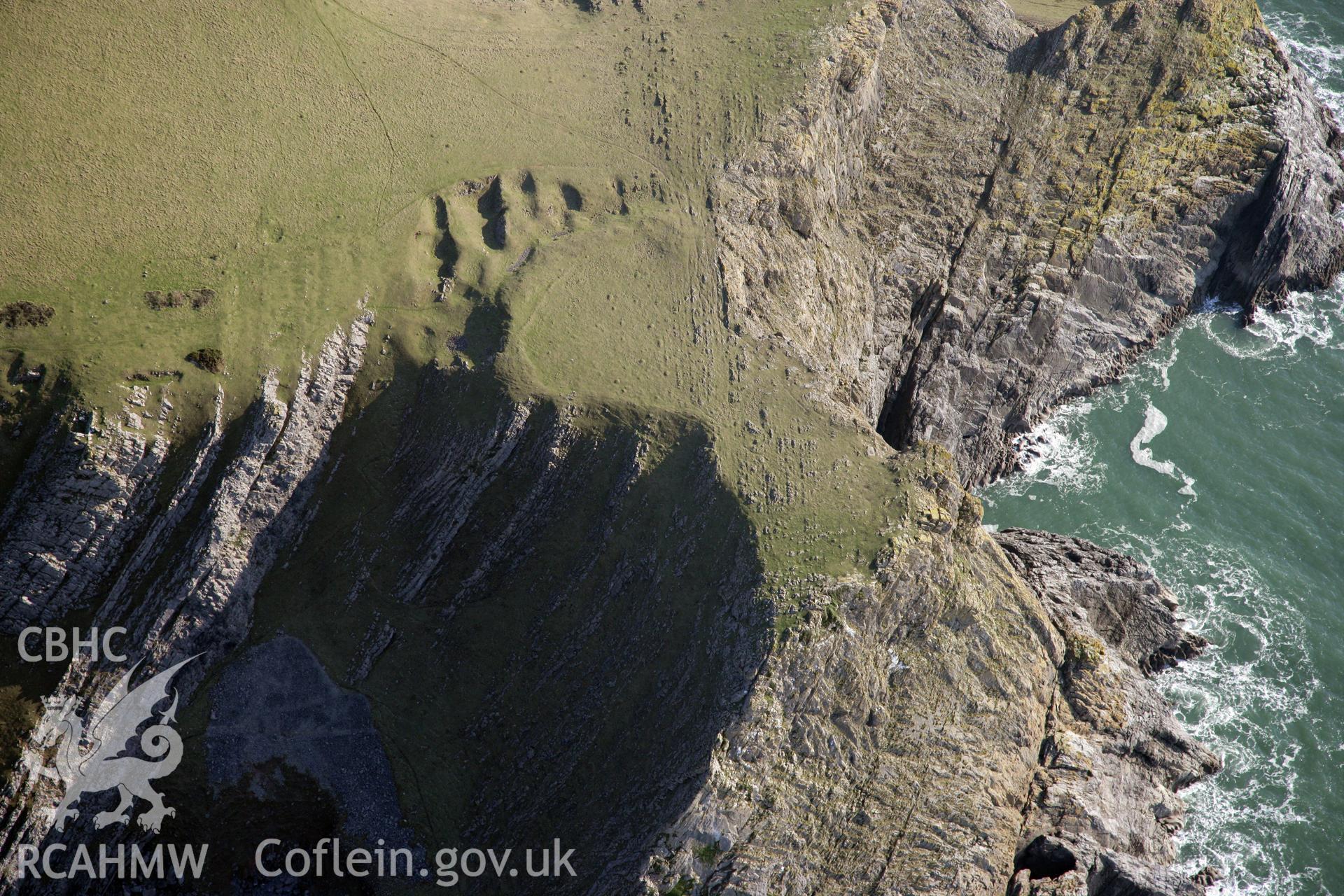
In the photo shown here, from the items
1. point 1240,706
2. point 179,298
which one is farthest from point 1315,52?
point 179,298

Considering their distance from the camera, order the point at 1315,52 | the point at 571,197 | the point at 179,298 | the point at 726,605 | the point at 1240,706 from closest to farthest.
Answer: the point at 726,605 → the point at 179,298 → the point at 1240,706 → the point at 571,197 → the point at 1315,52

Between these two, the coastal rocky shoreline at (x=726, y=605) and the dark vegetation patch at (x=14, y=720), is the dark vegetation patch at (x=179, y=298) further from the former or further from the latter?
the dark vegetation patch at (x=14, y=720)

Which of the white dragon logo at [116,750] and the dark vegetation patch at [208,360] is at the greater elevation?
the dark vegetation patch at [208,360]

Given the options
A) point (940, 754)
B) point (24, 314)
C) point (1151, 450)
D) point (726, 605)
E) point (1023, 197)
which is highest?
point (1023, 197)

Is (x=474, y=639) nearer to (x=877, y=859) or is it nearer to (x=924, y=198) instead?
(x=877, y=859)

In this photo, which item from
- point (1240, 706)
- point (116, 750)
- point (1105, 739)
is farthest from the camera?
point (1240, 706)

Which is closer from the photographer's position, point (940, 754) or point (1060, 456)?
point (940, 754)

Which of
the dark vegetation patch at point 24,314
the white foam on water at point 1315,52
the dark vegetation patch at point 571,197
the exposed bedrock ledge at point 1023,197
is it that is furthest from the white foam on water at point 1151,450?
the dark vegetation patch at point 24,314

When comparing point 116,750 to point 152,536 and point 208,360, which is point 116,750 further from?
point 208,360
